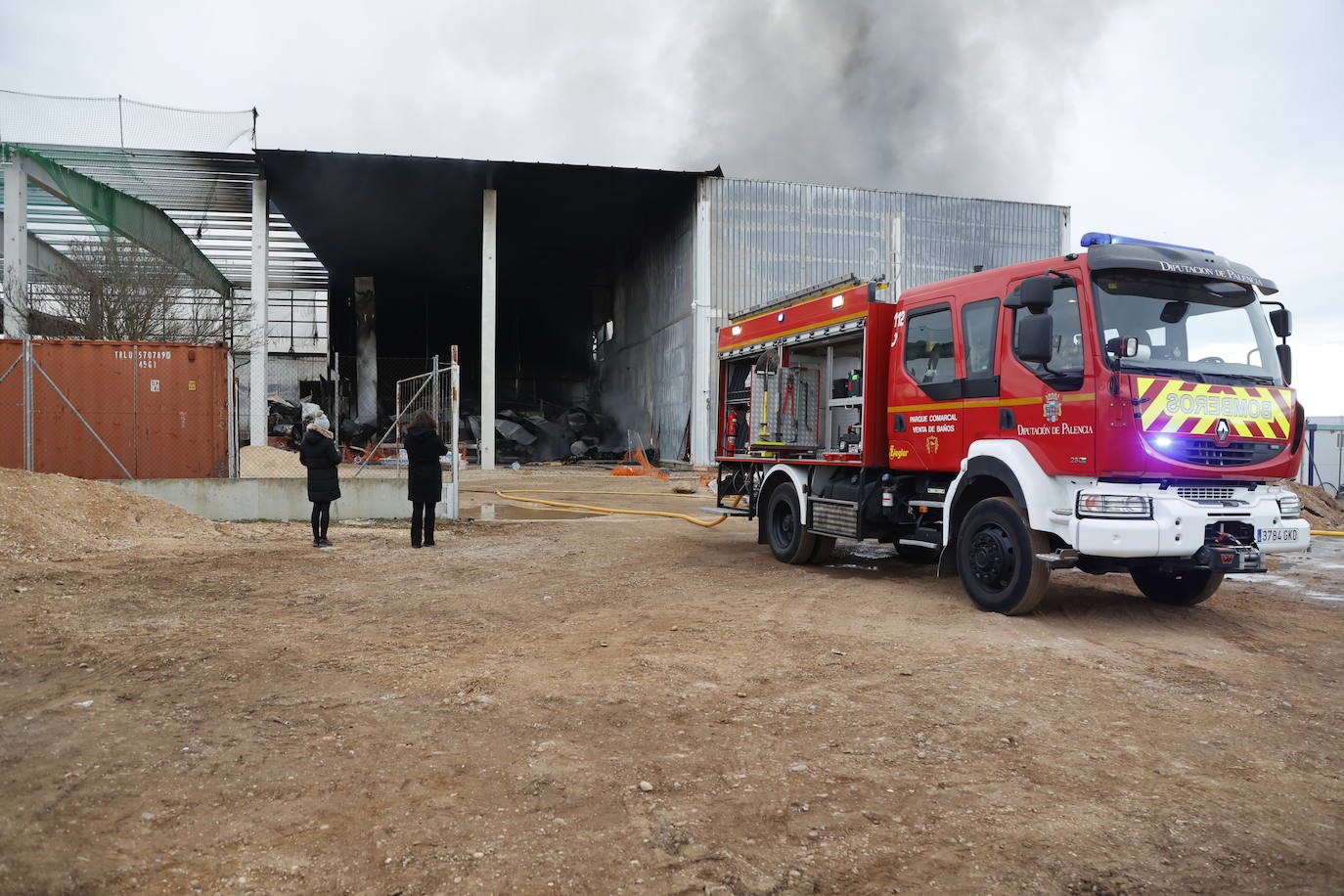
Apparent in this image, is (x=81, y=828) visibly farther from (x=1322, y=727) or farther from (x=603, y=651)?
(x=1322, y=727)

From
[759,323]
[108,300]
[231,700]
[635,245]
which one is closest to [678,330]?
[635,245]

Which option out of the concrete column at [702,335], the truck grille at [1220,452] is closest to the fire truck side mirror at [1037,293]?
the truck grille at [1220,452]

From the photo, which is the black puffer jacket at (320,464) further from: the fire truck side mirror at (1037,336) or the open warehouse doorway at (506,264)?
the open warehouse doorway at (506,264)

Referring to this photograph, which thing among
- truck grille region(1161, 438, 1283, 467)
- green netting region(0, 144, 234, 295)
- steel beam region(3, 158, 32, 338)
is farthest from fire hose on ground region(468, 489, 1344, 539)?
green netting region(0, 144, 234, 295)

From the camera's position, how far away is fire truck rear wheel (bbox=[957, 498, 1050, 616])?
6777 millimetres

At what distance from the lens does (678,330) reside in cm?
2838

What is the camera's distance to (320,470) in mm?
10562

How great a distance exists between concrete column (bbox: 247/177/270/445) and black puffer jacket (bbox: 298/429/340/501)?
16935mm

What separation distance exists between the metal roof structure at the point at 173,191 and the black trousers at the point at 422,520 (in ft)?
59.9

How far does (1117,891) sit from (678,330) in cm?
2608

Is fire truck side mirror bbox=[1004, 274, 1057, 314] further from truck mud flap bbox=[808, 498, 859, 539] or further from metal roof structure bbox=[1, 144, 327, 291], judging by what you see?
metal roof structure bbox=[1, 144, 327, 291]

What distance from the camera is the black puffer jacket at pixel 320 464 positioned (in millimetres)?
10547

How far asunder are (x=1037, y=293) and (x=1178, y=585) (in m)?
3.09

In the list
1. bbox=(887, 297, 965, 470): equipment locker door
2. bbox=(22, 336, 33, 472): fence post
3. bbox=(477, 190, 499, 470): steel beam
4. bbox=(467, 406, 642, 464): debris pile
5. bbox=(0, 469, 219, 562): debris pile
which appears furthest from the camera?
bbox=(467, 406, 642, 464): debris pile
